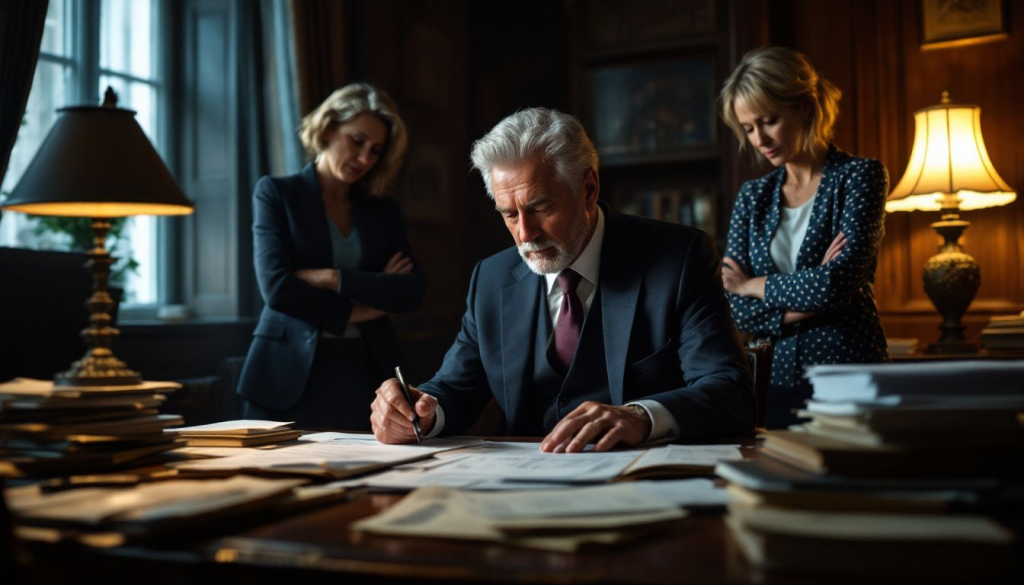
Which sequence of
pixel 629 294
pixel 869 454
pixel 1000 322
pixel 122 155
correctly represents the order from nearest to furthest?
pixel 869 454
pixel 122 155
pixel 629 294
pixel 1000 322

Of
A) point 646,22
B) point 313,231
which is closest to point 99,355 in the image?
point 313,231

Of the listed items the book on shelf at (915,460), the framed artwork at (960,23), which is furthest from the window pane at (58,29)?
the framed artwork at (960,23)

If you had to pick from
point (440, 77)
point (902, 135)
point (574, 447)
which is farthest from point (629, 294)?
point (440, 77)

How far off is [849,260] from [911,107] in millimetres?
2063

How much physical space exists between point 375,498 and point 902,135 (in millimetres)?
3885

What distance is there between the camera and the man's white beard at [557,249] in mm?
2172

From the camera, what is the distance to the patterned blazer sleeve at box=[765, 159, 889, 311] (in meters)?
2.66

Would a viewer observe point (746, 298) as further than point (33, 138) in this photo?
No

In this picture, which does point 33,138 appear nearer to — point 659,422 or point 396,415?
point 396,415

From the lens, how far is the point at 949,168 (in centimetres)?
371

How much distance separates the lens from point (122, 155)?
5.56 ft

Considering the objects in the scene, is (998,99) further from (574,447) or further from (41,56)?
(41,56)

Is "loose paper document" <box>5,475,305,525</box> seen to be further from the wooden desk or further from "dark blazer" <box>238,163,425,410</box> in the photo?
"dark blazer" <box>238,163,425,410</box>

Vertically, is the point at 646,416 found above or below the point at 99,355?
below
